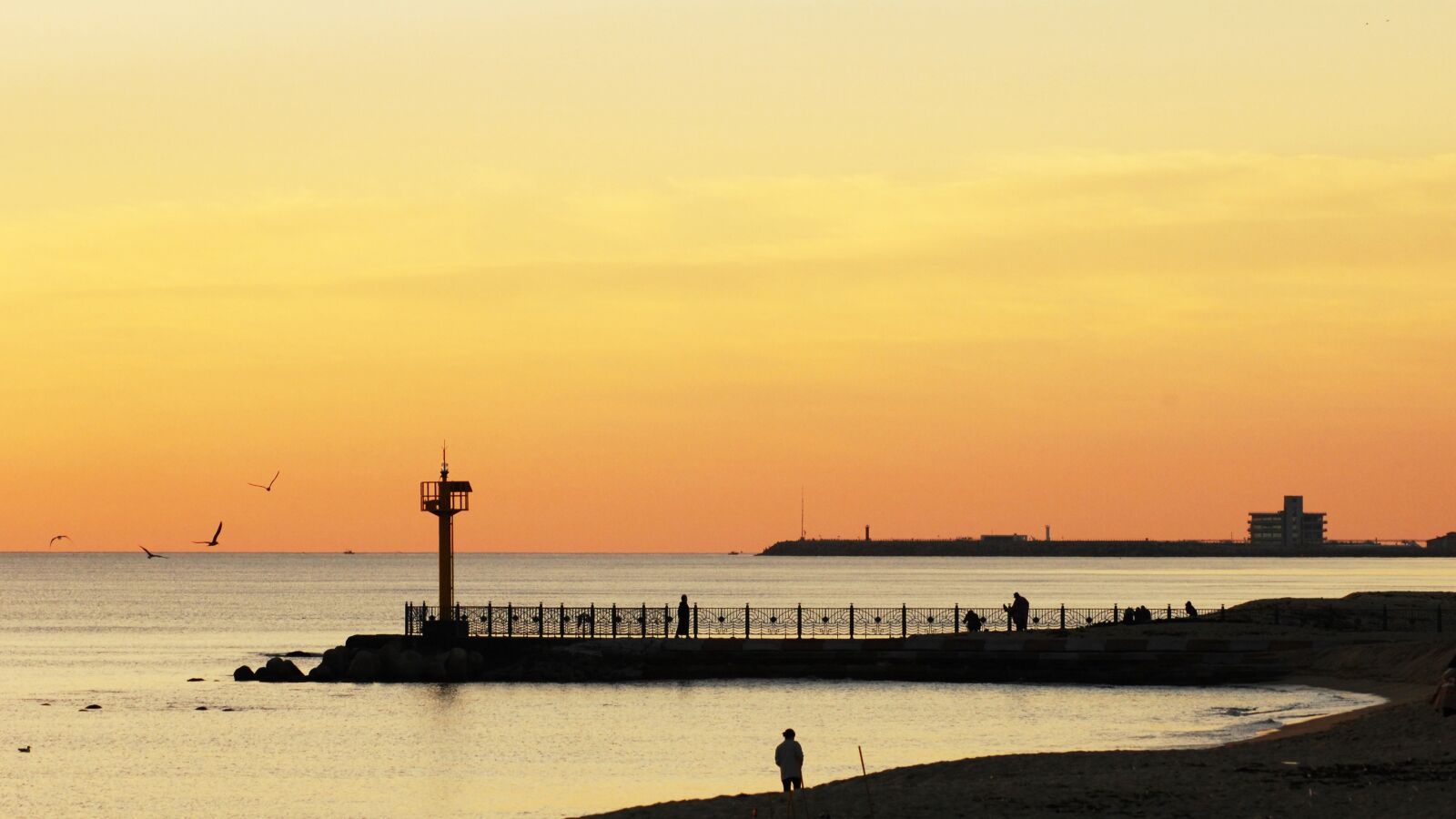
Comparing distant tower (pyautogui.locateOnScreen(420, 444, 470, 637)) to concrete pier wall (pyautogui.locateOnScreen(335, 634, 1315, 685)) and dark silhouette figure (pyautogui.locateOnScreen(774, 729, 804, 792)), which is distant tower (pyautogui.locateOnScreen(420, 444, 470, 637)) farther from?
dark silhouette figure (pyautogui.locateOnScreen(774, 729, 804, 792))

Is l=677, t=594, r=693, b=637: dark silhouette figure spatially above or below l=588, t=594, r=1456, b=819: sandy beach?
above

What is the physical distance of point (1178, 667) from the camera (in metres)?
60.4

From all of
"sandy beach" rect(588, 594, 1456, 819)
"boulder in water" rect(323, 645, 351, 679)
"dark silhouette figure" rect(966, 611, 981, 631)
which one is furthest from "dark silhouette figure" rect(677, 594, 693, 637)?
"sandy beach" rect(588, 594, 1456, 819)

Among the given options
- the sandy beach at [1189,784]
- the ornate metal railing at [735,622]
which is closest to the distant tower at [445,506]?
the ornate metal railing at [735,622]

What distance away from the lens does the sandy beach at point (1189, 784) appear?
2619cm

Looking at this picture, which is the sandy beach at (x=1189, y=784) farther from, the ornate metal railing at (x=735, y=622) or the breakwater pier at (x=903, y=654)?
the ornate metal railing at (x=735, y=622)

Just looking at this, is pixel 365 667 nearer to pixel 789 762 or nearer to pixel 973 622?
pixel 973 622

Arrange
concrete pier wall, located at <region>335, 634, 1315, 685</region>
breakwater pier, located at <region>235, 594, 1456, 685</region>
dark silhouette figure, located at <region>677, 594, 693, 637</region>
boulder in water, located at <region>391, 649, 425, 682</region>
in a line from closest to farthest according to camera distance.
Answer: concrete pier wall, located at <region>335, 634, 1315, 685</region>, breakwater pier, located at <region>235, 594, 1456, 685</region>, boulder in water, located at <region>391, 649, 425, 682</region>, dark silhouette figure, located at <region>677, 594, 693, 637</region>

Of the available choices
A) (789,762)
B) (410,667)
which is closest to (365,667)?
(410,667)

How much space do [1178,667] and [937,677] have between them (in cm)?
785

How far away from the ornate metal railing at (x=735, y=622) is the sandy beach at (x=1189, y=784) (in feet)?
94.7

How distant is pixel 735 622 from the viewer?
105 metres

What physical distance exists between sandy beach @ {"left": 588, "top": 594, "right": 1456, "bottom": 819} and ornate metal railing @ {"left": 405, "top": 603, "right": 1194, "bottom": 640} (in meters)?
28.9

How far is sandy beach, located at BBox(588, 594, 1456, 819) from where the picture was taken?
26188 mm
